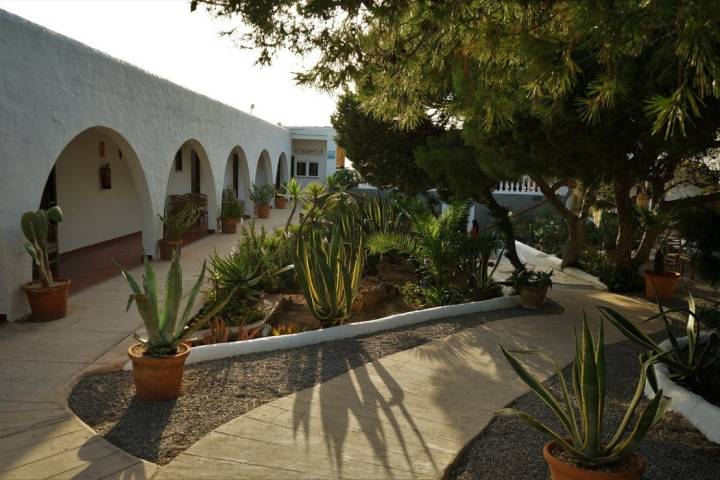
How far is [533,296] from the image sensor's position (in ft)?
25.0

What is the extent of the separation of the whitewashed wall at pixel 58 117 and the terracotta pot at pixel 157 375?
10.00 ft

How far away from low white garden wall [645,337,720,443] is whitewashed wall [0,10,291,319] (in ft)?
20.9

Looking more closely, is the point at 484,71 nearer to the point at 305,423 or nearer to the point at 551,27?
the point at 551,27

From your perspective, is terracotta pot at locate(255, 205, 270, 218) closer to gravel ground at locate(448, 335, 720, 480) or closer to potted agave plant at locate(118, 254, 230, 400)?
potted agave plant at locate(118, 254, 230, 400)

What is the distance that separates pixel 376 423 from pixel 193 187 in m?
14.4

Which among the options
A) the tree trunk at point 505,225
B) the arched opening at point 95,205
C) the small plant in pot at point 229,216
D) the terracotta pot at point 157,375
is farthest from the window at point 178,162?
the terracotta pot at point 157,375

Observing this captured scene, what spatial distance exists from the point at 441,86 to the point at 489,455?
2651mm

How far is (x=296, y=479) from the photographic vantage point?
3104mm

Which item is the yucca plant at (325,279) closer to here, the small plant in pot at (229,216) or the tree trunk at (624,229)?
the tree trunk at (624,229)

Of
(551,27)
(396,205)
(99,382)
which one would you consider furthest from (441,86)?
(396,205)

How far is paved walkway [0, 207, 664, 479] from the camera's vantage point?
10.6ft

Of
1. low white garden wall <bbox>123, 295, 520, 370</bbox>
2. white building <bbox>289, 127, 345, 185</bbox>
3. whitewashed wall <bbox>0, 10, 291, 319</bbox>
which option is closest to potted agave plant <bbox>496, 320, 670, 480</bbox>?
A: low white garden wall <bbox>123, 295, 520, 370</bbox>

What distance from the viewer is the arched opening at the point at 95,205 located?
9.12 metres

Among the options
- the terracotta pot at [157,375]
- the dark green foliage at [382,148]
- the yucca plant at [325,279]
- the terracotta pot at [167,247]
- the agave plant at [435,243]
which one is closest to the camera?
the terracotta pot at [157,375]
